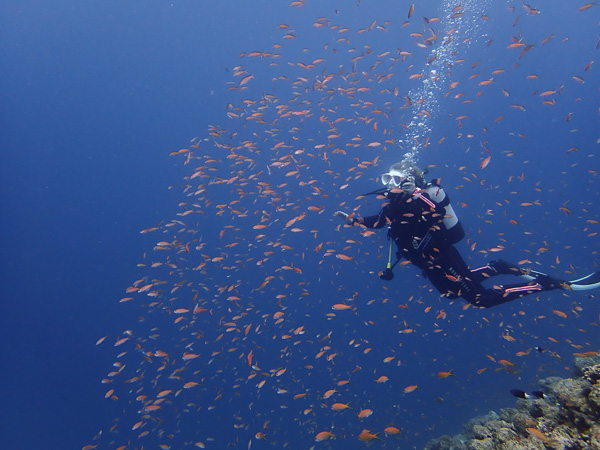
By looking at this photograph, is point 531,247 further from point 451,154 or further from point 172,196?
point 172,196

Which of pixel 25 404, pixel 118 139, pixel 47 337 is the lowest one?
pixel 25 404

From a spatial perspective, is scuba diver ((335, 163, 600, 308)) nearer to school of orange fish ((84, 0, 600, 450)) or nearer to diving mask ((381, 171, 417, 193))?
diving mask ((381, 171, 417, 193))

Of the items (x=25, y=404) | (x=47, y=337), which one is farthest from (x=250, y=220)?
(x=25, y=404)

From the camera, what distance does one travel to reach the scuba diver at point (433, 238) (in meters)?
5.99

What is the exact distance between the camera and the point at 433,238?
625 centimetres

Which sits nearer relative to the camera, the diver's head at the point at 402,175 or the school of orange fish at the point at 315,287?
the diver's head at the point at 402,175

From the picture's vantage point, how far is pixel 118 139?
2450cm

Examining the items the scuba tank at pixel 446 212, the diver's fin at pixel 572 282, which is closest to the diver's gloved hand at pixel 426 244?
the scuba tank at pixel 446 212

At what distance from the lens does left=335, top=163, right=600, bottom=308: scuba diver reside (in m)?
5.99

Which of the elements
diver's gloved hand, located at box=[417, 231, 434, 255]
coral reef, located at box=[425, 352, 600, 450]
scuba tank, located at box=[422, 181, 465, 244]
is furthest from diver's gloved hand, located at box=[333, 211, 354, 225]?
coral reef, located at box=[425, 352, 600, 450]

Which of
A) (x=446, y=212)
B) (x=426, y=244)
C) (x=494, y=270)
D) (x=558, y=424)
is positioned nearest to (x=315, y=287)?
(x=494, y=270)

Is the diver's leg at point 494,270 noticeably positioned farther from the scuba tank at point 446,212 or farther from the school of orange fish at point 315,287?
the school of orange fish at point 315,287

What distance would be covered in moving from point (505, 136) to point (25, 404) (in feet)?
160

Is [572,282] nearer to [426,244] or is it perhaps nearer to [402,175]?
[426,244]
